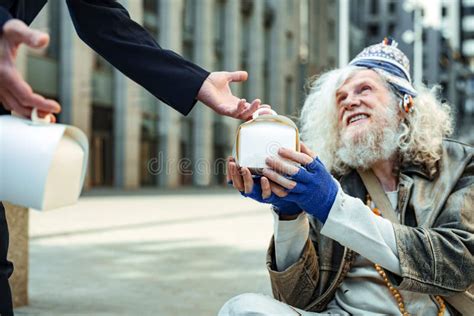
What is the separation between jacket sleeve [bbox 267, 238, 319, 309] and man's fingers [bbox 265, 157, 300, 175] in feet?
1.82

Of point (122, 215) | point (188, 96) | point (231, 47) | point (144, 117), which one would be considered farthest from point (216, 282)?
point (231, 47)

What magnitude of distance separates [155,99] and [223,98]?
28.2m

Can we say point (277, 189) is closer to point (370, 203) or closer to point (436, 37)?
point (370, 203)

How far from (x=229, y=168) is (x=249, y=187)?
0.08m

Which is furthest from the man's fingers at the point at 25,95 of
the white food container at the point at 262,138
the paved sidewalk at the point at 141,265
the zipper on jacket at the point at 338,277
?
the paved sidewalk at the point at 141,265

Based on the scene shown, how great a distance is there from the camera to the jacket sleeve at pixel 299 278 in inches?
97.7

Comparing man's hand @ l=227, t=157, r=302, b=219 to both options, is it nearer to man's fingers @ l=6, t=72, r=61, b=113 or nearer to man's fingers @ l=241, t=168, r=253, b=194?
man's fingers @ l=241, t=168, r=253, b=194

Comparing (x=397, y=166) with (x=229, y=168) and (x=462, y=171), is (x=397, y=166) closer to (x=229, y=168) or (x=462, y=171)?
(x=462, y=171)

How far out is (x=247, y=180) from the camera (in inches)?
79.4

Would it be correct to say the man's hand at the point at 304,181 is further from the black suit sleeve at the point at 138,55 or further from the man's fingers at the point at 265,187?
the black suit sleeve at the point at 138,55

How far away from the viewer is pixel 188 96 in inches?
84.1

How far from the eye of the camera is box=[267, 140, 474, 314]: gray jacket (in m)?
2.29

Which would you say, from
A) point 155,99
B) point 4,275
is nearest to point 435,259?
point 4,275

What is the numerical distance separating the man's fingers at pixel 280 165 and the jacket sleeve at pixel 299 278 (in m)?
0.55
